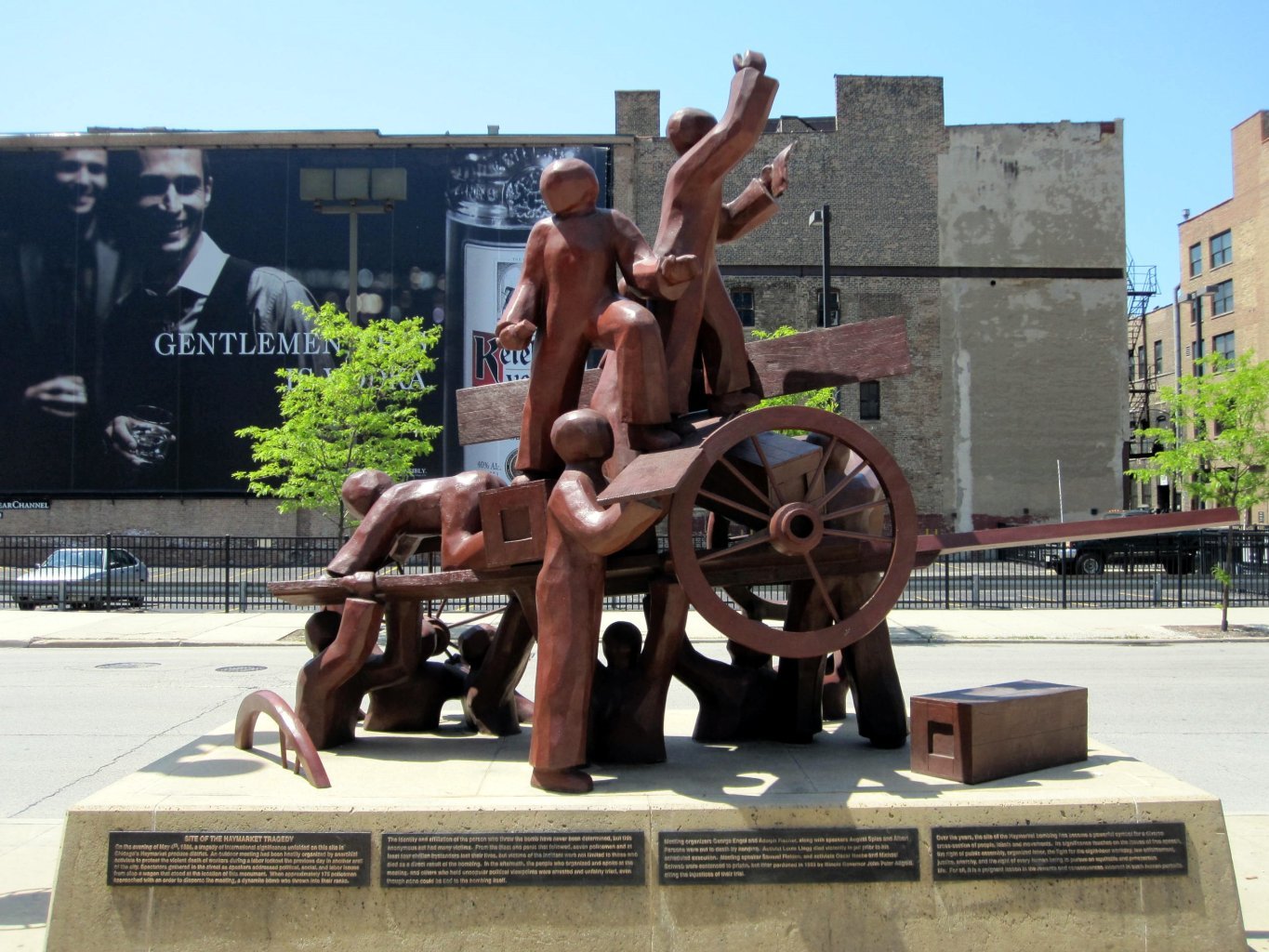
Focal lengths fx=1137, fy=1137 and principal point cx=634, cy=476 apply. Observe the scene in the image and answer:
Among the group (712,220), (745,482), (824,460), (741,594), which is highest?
(712,220)

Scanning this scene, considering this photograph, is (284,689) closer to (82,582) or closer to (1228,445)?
(82,582)

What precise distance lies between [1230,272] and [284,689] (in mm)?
48767

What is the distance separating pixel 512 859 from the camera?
4648mm

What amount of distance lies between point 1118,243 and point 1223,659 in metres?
28.0

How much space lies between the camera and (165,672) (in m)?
15.1

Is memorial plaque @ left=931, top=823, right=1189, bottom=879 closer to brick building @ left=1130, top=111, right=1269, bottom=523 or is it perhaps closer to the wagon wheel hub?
the wagon wheel hub

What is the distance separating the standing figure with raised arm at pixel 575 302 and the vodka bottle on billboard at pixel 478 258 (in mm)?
29509

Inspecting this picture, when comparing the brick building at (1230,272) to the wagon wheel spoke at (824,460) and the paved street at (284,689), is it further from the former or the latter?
the wagon wheel spoke at (824,460)

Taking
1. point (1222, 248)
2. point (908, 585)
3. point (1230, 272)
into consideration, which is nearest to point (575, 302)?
point (908, 585)

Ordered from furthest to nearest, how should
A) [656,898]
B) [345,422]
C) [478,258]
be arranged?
[478,258], [345,422], [656,898]

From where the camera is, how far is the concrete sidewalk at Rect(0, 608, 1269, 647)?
730 inches

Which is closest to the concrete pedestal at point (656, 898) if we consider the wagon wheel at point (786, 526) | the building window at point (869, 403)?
the wagon wheel at point (786, 526)

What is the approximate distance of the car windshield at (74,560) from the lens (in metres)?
23.3

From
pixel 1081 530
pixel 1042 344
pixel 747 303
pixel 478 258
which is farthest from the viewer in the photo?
pixel 1042 344
